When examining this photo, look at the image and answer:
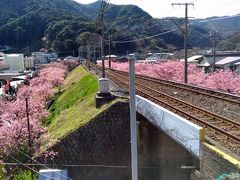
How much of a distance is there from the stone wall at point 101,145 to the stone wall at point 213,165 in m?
9.26

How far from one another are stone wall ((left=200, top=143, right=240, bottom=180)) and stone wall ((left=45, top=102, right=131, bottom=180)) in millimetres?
9257

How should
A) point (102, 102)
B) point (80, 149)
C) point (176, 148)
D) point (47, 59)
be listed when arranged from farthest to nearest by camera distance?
point (47, 59), point (102, 102), point (80, 149), point (176, 148)

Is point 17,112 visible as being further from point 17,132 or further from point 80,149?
point 80,149

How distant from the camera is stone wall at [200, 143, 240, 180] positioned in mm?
7574

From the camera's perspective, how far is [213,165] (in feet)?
27.6

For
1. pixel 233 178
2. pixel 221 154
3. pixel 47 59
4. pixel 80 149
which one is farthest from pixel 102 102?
pixel 47 59

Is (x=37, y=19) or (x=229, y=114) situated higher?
(x=37, y=19)

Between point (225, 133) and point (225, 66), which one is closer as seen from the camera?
point (225, 133)

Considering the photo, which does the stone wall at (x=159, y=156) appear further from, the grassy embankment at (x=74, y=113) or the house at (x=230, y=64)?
the house at (x=230, y=64)

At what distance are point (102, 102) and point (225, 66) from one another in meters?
35.0

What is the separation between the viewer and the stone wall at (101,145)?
1809cm

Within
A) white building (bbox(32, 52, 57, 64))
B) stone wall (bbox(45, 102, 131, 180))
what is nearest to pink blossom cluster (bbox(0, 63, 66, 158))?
stone wall (bbox(45, 102, 131, 180))

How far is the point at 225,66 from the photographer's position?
167 feet

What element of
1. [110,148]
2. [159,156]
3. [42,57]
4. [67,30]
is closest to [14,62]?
[42,57]
